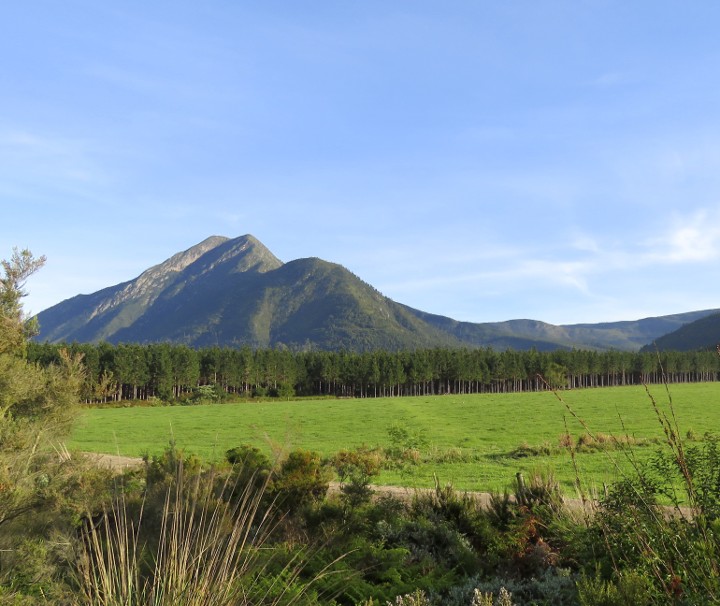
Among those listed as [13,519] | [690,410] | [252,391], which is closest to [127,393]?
[252,391]

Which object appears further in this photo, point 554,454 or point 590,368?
point 590,368

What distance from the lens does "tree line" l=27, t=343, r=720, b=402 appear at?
90.7 metres

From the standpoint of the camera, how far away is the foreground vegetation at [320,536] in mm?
3719

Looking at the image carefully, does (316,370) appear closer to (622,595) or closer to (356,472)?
(356,472)

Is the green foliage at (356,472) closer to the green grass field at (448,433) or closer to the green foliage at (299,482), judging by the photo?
the green foliage at (299,482)

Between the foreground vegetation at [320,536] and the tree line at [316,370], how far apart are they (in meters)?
76.6

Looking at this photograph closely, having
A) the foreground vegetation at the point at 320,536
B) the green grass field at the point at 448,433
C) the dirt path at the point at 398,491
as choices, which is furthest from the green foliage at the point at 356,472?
the green grass field at the point at 448,433

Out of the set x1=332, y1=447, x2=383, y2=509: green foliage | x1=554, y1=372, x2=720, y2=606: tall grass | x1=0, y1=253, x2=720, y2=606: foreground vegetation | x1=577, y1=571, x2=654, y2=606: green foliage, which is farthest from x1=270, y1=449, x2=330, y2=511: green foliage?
x1=577, y1=571, x2=654, y2=606: green foliage

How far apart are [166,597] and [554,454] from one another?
71.3 feet

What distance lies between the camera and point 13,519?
9.37m

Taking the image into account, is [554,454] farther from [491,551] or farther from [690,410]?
[690,410]

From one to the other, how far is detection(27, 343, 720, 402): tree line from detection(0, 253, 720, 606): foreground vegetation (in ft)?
251

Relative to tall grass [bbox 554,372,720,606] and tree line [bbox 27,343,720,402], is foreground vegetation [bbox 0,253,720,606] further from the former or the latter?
tree line [bbox 27,343,720,402]

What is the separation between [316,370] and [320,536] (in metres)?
103
